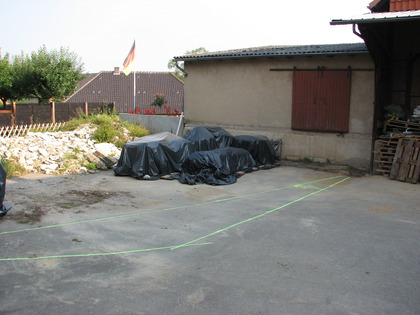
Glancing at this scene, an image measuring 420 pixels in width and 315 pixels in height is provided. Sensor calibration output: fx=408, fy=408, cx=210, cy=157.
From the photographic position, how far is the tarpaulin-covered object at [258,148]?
44.1 feet

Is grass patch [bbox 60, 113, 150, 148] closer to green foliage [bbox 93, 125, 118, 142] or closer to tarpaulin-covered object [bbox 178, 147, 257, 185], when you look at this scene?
green foliage [bbox 93, 125, 118, 142]

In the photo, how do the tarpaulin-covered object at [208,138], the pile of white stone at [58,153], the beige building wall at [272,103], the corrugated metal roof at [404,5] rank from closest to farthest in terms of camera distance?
the corrugated metal roof at [404,5] < the pile of white stone at [58,153] < the beige building wall at [272,103] < the tarpaulin-covered object at [208,138]

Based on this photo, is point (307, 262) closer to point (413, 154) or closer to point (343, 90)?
point (413, 154)

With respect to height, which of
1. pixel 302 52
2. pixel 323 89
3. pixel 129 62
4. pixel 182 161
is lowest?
pixel 182 161

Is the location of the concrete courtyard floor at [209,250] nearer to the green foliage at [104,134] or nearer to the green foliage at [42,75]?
the green foliage at [104,134]

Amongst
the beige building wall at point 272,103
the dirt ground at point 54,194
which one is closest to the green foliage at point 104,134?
the beige building wall at point 272,103

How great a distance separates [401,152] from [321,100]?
3.51 meters

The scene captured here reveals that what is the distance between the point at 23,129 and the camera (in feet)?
56.4

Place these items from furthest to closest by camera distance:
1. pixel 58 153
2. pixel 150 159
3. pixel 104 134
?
pixel 104 134
pixel 58 153
pixel 150 159

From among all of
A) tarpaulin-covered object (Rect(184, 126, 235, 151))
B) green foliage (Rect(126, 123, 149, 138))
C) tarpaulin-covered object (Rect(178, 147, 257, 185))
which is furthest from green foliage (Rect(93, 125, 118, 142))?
tarpaulin-covered object (Rect(178, 147, 257, 185))

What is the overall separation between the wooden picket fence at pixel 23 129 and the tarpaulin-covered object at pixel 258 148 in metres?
9.12

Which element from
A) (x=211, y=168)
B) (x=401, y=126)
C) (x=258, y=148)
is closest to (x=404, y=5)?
(x=401, y=126)

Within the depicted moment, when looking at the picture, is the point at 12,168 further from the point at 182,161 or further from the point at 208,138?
the point at 208,138

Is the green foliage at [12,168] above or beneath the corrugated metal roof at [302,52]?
beneath
